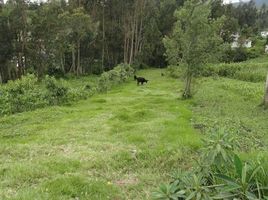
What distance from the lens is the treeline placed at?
88.3 feet

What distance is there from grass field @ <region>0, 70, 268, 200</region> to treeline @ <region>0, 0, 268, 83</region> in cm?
1443

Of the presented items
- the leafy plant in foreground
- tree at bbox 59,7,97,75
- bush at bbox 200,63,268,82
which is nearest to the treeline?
tree at bbox 59,7,97,75

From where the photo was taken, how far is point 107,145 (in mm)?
8172

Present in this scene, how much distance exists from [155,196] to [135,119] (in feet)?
25.0

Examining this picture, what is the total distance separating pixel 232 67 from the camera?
100ft

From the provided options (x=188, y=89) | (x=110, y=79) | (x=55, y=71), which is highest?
(x=188, y=89)

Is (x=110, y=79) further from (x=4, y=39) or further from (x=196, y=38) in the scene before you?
(x=196, y=38)

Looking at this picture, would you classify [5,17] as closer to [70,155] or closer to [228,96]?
[228,96]

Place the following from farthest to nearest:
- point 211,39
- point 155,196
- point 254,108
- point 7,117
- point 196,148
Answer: point 211,39 < point 254,108 < point 7,117 < point 196,148 < point 155,196

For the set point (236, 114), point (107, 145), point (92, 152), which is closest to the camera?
point (92, 152)

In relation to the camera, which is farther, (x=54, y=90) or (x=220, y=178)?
(x=54, y=90)

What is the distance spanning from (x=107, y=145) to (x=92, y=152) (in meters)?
0.74

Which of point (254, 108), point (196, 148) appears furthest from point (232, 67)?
point (196, 148)

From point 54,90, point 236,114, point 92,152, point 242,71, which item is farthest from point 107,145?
point 242,71
